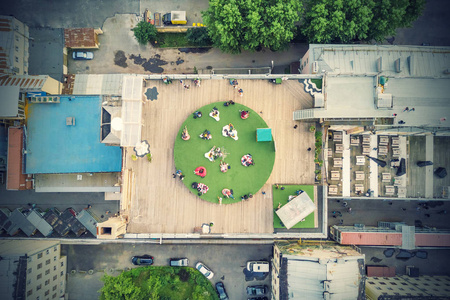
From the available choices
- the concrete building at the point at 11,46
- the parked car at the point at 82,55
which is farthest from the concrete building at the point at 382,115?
the concrete building at the point at 11,46

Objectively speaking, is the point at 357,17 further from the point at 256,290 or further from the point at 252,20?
the point at 256,290

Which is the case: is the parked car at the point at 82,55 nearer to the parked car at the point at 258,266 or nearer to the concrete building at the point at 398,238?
the parked car at the point at 258,266

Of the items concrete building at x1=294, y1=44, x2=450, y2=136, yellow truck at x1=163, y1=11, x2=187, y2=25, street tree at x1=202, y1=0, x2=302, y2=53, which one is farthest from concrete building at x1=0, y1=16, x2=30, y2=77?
concrete building at x1=294, y1=44, x2=450, y2=136

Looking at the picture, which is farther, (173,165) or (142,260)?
(142,260)

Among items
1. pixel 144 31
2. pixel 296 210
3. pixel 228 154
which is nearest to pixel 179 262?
pixel 228 154

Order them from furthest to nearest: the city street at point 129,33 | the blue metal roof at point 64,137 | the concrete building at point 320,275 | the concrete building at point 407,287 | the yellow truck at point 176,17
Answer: the city street at point 129,33
the yellow truck at point 176,17
the blue metal roof at point 64,137
the concrete building at point 407,287
the concrete building at point 320,275

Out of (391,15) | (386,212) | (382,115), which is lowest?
(386,212)

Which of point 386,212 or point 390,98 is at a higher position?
point 390,98
